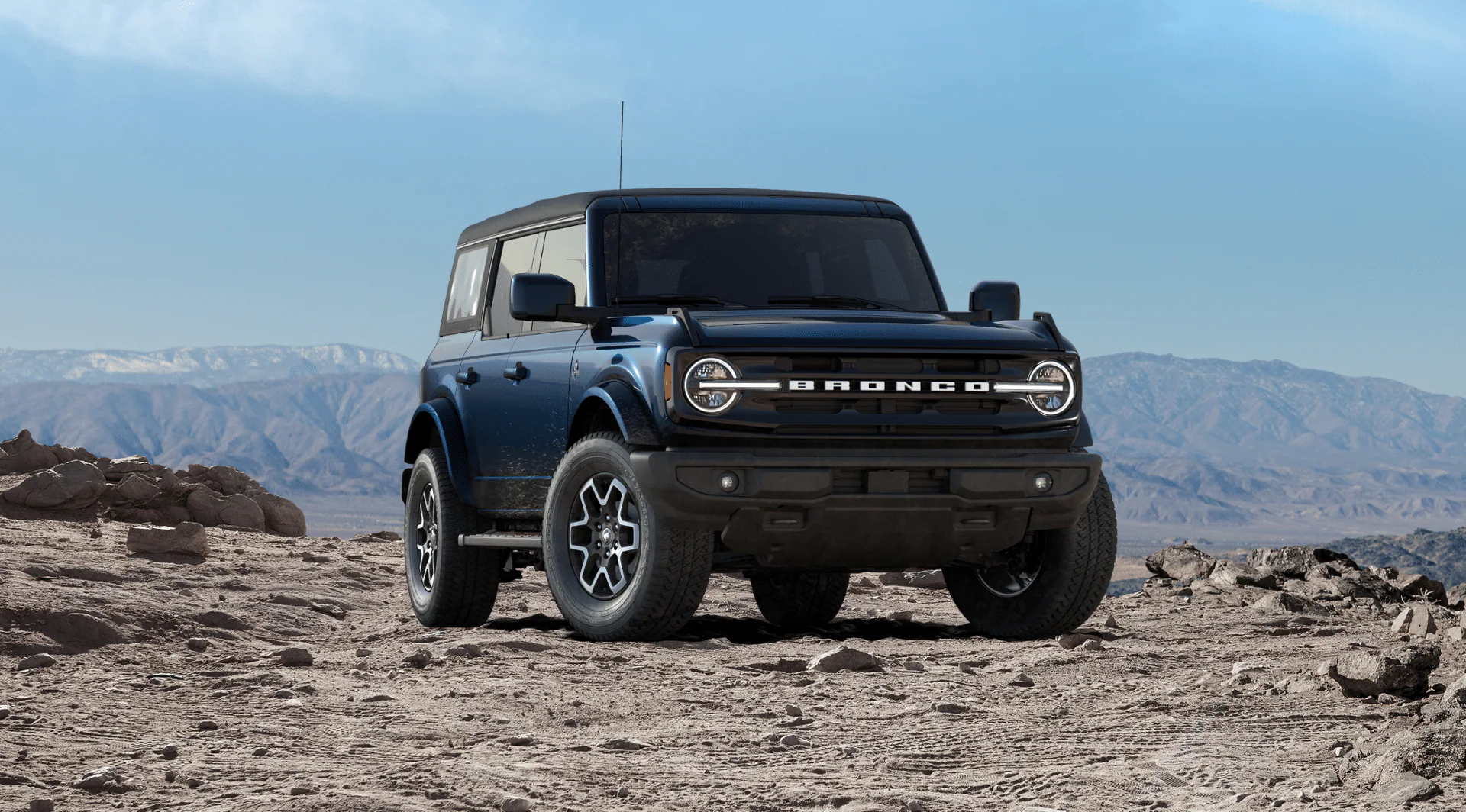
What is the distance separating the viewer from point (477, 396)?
32.3 feet

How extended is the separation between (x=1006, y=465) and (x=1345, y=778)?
2.74 metres

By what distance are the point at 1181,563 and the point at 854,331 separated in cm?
776

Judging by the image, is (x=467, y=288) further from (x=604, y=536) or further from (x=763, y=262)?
(x=604, y=536)

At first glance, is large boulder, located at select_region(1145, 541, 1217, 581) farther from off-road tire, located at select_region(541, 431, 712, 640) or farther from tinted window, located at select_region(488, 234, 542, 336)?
off-road tire, located at select_region(541, 431, 712, 640)

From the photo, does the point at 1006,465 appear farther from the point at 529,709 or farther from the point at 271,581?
the point at 271,581

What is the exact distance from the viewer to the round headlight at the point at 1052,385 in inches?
320

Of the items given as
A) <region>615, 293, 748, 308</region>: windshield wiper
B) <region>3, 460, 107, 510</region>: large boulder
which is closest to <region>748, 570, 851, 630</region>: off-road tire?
<region>615, 293, 748, 308</region>: windshield wiper

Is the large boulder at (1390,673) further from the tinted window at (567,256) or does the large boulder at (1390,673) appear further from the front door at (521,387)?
the tinted window at (567,256)

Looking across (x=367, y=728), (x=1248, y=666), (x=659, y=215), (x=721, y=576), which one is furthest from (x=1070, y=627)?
(x=721, y=576)

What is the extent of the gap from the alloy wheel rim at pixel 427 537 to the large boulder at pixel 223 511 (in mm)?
9857

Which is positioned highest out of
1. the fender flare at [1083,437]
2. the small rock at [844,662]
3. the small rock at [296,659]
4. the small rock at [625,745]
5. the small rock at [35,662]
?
the fender flare at [1083,437]

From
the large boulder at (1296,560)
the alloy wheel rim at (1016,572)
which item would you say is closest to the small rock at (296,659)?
the alloy wheel rim at (1016,572)

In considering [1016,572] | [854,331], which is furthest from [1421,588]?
[854,331]

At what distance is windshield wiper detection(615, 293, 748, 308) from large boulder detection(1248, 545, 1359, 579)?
7075 millimetres
